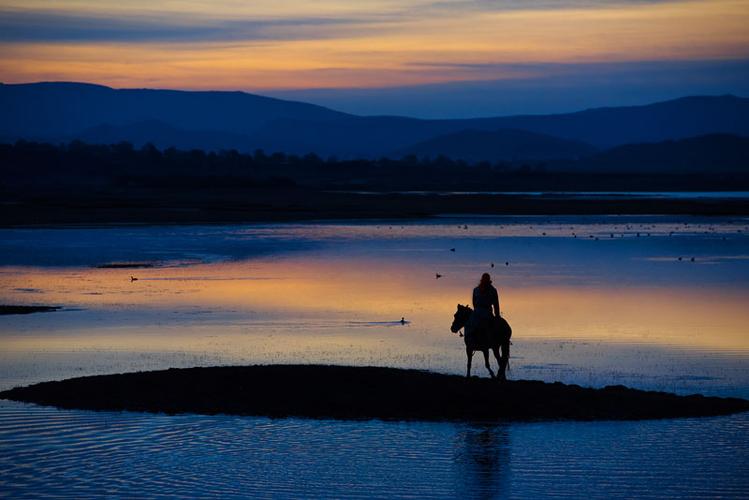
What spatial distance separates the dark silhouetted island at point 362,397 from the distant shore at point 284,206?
45049mm

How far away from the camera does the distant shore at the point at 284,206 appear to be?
66875 mm

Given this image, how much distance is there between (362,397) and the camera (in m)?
16.4

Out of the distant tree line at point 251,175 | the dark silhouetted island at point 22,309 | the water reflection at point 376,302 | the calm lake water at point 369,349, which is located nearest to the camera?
the calm lake water at point 369,349

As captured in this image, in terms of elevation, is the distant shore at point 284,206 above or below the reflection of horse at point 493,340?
above

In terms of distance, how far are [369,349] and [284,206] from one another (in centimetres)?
5853

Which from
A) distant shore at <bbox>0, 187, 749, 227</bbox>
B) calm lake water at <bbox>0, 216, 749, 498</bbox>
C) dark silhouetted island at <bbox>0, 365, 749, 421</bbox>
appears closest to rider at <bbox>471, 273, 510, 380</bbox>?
dark silhouetted island at <bbox>0, 365, 749, 421</bbox>

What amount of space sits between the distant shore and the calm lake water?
18334 millimetres

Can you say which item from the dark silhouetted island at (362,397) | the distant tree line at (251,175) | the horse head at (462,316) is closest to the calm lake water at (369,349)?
the dark silhouetted island at (362,397)

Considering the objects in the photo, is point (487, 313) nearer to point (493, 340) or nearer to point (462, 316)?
point (493, 340)

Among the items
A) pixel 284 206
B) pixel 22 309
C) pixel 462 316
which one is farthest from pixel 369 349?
pixel 284 206

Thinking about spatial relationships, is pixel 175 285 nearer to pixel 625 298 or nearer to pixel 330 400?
pixel 625 298

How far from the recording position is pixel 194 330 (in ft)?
78.9

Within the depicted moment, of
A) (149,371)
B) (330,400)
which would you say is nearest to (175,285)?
(149,371)

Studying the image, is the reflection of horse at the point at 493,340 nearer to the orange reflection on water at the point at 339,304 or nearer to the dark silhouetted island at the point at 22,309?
the orange reflection on water at the point at 339,304
